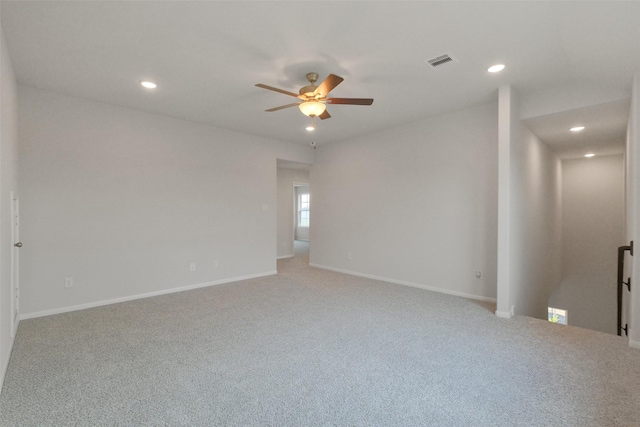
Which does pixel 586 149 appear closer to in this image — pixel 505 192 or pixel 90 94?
pixel 505 192

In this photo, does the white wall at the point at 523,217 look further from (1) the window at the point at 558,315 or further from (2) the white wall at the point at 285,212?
(2) the white wall at the point at 285,212

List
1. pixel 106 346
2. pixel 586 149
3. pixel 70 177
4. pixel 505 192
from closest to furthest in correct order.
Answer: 1. pixel 106 346
2. pixel 505 192
3. pixel 70 177
4. pixel 586 149

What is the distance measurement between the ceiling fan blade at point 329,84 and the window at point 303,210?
871 cm

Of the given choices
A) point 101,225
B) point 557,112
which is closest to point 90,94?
point 101,225

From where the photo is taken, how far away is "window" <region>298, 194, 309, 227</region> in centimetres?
1165

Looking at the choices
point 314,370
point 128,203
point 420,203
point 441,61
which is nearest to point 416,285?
point 420,203

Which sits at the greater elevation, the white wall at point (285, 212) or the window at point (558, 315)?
the white wall at point (285, 212)

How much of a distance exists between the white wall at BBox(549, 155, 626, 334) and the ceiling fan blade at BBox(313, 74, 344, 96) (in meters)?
6.70

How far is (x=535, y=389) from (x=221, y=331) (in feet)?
9.11

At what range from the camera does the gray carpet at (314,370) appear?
1829mm

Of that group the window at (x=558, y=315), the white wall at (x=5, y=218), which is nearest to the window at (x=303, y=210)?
the window at (x=558, y=315)

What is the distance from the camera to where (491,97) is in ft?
12.6

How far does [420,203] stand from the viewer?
16.1ft

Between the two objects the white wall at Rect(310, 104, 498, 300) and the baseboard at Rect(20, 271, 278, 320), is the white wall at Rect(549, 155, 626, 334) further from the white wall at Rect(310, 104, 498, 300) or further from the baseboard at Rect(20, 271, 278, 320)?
the baseboard at Rect(20, 271, 278, 320)
